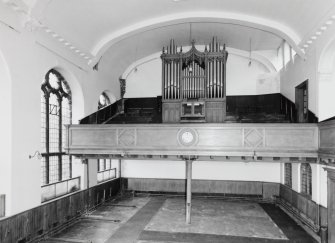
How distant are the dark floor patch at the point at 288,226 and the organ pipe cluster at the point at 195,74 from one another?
4.62 m

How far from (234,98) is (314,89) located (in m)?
4.96

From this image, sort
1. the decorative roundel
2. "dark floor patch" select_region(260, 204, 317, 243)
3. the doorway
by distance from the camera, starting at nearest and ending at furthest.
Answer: "dark floor patch" select_region(260, 204, 317, 243) < the decorative roundel < the doorway

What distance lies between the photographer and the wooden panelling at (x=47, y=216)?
673 centimetres

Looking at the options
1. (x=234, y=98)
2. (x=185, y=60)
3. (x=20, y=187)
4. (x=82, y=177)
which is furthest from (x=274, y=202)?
(x=20, y=187)

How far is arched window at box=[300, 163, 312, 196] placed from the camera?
9.55 meters

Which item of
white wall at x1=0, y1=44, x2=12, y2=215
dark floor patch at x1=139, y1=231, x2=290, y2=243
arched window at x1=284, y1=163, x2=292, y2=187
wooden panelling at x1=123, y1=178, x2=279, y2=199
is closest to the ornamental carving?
dark floor patch at x1=139, y1=231, x2=290, y2=243

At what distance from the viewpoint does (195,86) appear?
10711 millimetres

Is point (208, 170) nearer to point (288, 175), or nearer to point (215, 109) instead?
point (288, 175)

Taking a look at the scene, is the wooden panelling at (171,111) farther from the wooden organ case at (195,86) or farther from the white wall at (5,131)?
the white wall at (5,131)

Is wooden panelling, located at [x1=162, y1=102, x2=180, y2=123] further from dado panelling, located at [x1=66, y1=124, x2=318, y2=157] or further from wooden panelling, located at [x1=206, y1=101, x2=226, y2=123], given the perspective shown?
dado panelling, located at [x1=66, y1=124, x2=318, y2=157]

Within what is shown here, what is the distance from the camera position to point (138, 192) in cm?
1451

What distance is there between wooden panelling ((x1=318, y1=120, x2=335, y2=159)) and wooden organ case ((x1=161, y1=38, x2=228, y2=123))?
3.55 m

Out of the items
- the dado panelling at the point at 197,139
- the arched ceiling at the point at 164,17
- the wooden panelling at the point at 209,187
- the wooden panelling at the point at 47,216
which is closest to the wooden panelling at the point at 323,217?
the dado panelling at the point at 197,139

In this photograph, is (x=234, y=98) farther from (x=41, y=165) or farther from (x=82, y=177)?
(x=41, y=165)
